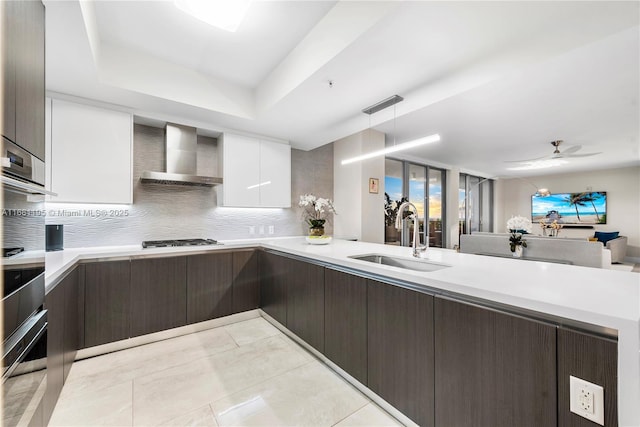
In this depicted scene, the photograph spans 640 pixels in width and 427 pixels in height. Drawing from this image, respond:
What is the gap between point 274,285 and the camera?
287 centimetres

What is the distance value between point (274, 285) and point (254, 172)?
1487 millimetres

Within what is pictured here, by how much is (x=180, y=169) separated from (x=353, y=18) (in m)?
2.33

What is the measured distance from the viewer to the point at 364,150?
4125mm

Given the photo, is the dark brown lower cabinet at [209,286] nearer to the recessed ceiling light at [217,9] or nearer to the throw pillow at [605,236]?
the recessed ceiling light at [217,9]

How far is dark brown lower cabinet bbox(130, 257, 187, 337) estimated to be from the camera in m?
2.49

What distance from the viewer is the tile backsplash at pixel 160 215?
2.69m

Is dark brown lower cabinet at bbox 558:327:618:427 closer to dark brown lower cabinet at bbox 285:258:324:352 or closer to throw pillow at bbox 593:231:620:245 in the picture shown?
dark brown lower cabinet at bbox 285:258:324:352

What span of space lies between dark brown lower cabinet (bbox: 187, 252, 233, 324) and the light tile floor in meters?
0.34

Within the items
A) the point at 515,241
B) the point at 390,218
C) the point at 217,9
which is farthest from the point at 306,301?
the point at 515,241

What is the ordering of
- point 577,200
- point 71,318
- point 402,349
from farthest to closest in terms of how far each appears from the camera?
point 577,200, point 71,318, point 402,349

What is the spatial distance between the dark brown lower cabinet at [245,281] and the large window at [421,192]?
2.77m

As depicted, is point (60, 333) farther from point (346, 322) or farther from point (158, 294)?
point (346, 322)

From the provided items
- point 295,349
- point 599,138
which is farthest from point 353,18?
point 599,138

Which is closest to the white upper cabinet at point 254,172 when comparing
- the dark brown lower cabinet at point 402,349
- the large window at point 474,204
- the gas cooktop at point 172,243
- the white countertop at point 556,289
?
the gas cooktop at point 172,243
